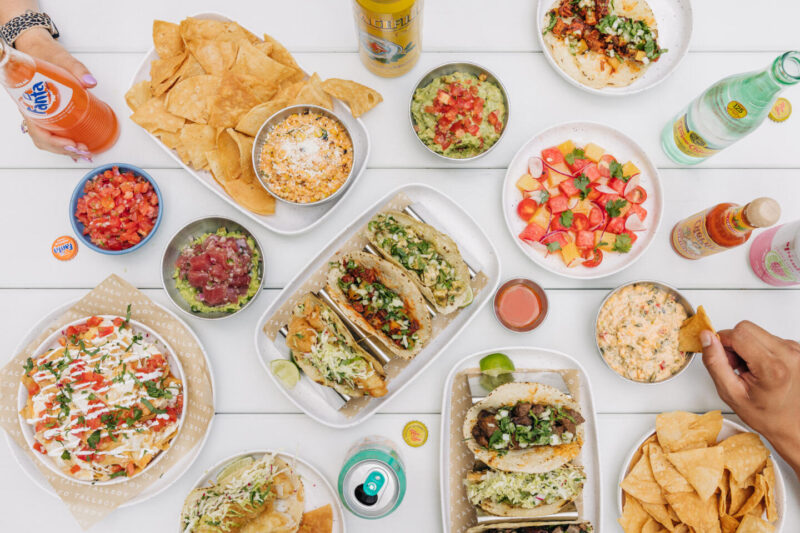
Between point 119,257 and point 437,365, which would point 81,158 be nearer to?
point 119,257

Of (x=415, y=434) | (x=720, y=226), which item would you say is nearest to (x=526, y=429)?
(x=415, y=434)

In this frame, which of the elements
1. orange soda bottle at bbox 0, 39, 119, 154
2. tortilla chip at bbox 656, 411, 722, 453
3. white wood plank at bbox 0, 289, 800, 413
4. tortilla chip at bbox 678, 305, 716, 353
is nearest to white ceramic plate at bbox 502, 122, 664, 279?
white wood plank at bbox 0, 289, 800, 413

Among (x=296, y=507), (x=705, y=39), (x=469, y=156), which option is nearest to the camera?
(x=296, y=507)

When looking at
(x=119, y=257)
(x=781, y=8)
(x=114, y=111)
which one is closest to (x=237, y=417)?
(x=119, y=257)

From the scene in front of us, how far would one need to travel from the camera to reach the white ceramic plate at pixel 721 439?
2174 mm

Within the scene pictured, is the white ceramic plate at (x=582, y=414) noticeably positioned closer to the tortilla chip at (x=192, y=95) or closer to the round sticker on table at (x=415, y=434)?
the round sticker on table at (x=415, y=434)

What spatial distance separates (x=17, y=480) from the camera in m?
2.38

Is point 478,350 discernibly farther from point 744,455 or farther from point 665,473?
point 744,455

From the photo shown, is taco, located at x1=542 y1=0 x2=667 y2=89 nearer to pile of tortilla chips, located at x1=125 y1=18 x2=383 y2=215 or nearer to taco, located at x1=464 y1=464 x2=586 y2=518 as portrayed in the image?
pile of tortilla chips, located at x1=125 y1=18 x2=383 y2=215

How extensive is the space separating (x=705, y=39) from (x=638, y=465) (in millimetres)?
2212

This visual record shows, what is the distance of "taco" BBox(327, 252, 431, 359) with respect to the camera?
221 cm

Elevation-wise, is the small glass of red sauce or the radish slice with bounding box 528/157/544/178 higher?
the radish slice with bounding box 528/157/544/178

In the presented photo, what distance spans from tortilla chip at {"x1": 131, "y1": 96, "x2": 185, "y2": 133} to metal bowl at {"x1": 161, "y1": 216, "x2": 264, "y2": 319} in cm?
50

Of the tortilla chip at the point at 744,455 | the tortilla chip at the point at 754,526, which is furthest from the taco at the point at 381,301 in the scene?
the tortilla chip at the point at 754,526
